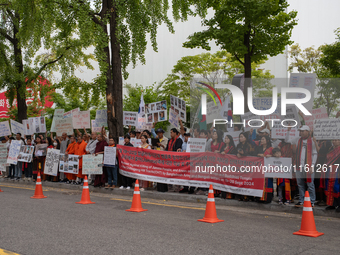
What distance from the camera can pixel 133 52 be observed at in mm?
15594

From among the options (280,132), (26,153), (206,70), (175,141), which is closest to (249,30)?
(175,141)

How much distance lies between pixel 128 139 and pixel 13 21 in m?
13.5

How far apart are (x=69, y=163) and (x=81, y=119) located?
190 centimetres

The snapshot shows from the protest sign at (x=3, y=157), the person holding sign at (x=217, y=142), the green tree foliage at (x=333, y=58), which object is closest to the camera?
the person holding sign at (x=217, y=142)

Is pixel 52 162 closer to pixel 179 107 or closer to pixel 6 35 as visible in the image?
pixel 179 107

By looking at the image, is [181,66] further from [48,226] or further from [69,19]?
[48,226]

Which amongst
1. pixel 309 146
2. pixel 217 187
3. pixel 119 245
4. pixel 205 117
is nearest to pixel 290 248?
pixel 119 245

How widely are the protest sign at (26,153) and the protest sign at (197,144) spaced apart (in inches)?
362

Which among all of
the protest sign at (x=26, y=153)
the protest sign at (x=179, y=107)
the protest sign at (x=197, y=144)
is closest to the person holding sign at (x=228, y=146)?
the protest sign at (x=197, y=144)

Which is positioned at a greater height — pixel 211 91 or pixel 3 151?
pixel 211 91

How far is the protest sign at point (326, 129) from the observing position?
887cm

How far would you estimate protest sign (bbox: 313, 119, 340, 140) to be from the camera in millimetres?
8866

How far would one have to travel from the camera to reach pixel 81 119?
51.6ft

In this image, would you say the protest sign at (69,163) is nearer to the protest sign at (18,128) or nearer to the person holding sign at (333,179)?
the protest sign at (18,128)
